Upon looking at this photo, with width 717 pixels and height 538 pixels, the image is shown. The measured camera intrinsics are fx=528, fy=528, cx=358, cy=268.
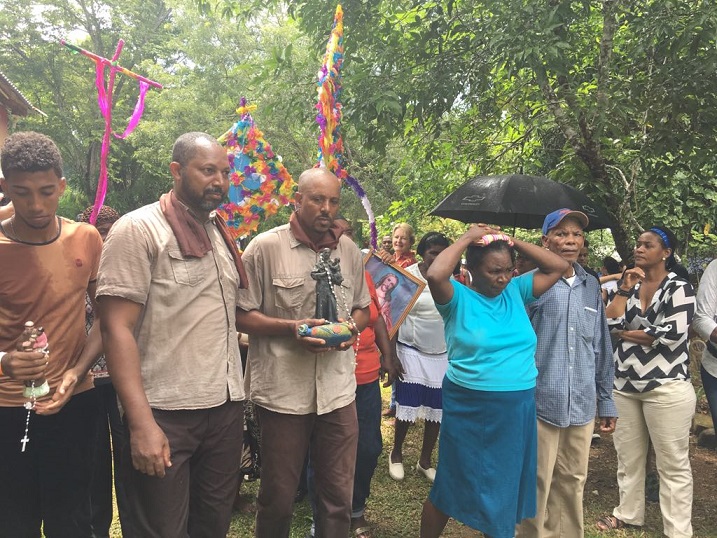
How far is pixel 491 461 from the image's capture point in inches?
106

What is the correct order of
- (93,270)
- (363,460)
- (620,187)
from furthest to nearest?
(620,187) → (363,460) → (93,270)

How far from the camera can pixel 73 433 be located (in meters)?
2.39

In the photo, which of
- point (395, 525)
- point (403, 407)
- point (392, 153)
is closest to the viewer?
point (395, 525)

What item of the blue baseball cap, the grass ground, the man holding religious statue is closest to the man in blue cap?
the blue baseball cap

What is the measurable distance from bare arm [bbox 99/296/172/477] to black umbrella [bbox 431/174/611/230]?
287cm

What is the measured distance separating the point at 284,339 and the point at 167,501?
836mm

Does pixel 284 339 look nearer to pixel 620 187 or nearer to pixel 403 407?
pixel 403 407

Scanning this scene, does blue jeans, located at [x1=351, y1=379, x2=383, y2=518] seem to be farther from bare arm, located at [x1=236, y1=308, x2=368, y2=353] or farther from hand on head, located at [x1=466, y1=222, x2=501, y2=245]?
hand on head, located at [x1=466, y1=222, x2=501, y2=245]

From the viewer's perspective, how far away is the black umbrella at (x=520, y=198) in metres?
4.07

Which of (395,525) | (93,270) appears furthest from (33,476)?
(395,525)

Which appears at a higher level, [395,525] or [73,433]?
[73,433]

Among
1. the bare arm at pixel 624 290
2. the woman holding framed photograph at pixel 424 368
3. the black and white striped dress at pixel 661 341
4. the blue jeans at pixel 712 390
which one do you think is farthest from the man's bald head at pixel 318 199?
the blue jeans at pixel 712 390

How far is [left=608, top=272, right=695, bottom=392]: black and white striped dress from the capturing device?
3383 millimetres

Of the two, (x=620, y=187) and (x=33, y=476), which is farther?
(x=620, y=187)
